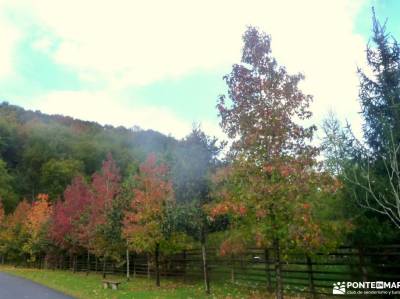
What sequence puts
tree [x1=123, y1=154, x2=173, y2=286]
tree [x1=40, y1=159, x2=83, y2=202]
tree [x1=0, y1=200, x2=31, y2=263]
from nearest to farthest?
tree [x1=123, y1=154, x2=173, y2=286], tree [x1=0, y1=200, x2=31, y2=263], tree [x1=40, y1=159, x2=83, y2=202]

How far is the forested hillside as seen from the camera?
89000 millimetres

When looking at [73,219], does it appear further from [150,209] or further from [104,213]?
[150,209]

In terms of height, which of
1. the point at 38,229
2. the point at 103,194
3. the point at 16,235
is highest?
the point at 103,194

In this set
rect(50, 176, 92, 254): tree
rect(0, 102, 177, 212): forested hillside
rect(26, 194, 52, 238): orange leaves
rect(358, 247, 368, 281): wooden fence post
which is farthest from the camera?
rect(0, 102, 177, 212): forested hillside

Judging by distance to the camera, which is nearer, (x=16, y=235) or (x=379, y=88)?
(x=379, y=88)

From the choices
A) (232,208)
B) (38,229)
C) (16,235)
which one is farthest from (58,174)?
(232,208)

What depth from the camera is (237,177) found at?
11641mm

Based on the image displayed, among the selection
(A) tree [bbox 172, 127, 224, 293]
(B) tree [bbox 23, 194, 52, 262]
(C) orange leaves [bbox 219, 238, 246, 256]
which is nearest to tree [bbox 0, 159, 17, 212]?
(B) tree [bbox 23, 194, 52, 262]

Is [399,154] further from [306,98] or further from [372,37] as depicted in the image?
[372,37]

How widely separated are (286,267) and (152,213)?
692cm

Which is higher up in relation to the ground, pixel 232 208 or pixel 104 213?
pixel 104 213

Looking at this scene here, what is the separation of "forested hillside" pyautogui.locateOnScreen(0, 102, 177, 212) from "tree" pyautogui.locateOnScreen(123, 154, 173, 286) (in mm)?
58759

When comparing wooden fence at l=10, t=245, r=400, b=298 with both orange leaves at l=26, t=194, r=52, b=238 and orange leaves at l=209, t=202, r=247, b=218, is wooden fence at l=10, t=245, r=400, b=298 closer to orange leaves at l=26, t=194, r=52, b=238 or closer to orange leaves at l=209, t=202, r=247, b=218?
orange leaves at l=209, t=202, r=247, b=218

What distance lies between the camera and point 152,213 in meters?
21.5
